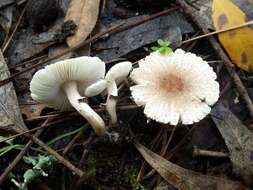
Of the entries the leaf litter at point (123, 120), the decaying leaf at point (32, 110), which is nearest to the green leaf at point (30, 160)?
the leaf litter at point (123, 120)

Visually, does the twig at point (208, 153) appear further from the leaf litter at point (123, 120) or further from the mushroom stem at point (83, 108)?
the mushroom stem at point (83, 108)

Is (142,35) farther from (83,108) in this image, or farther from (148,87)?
(83,108)

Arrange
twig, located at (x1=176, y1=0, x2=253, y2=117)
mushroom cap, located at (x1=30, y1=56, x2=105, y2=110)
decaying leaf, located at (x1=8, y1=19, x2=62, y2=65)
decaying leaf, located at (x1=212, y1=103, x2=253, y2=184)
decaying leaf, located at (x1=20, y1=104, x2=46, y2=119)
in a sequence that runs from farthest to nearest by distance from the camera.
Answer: decaying leaf, located at (x1=8, y1=19, x2=62, y2=65)
decaying leaf, located at (x1=20, y1=104, x2=46, y2=119)
twig, located at (x1=176, y1=0, x2=253, y2=117)
decaying leaf, located at (x1=212, y1=103, x2=253, y2=184)
mushroom cap, located at (x1=30, y1=56, x2=105, y2=110)

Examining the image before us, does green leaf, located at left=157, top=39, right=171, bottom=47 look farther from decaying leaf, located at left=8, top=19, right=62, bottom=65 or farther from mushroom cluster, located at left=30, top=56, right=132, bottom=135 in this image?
→ decaying leaf, located at left=8, top=19, right=62, bottom=65

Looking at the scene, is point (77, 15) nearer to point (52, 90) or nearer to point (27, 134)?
point (52, 90)

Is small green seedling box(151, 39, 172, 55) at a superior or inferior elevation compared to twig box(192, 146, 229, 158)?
superior

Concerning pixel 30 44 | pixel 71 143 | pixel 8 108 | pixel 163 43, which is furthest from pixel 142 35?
pixel 8 108

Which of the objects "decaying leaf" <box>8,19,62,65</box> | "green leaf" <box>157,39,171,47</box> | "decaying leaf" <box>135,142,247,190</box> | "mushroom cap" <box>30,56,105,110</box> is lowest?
"decaying leaf" <box>135,142,247,190</box>

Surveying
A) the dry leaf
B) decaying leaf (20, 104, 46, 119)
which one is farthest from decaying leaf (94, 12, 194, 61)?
decaying leaf (20, 104, 46, 119)

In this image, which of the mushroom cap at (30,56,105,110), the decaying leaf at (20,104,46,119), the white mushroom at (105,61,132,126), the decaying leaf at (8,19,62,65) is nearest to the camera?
the mushroom cap at (30,56,105,110)
